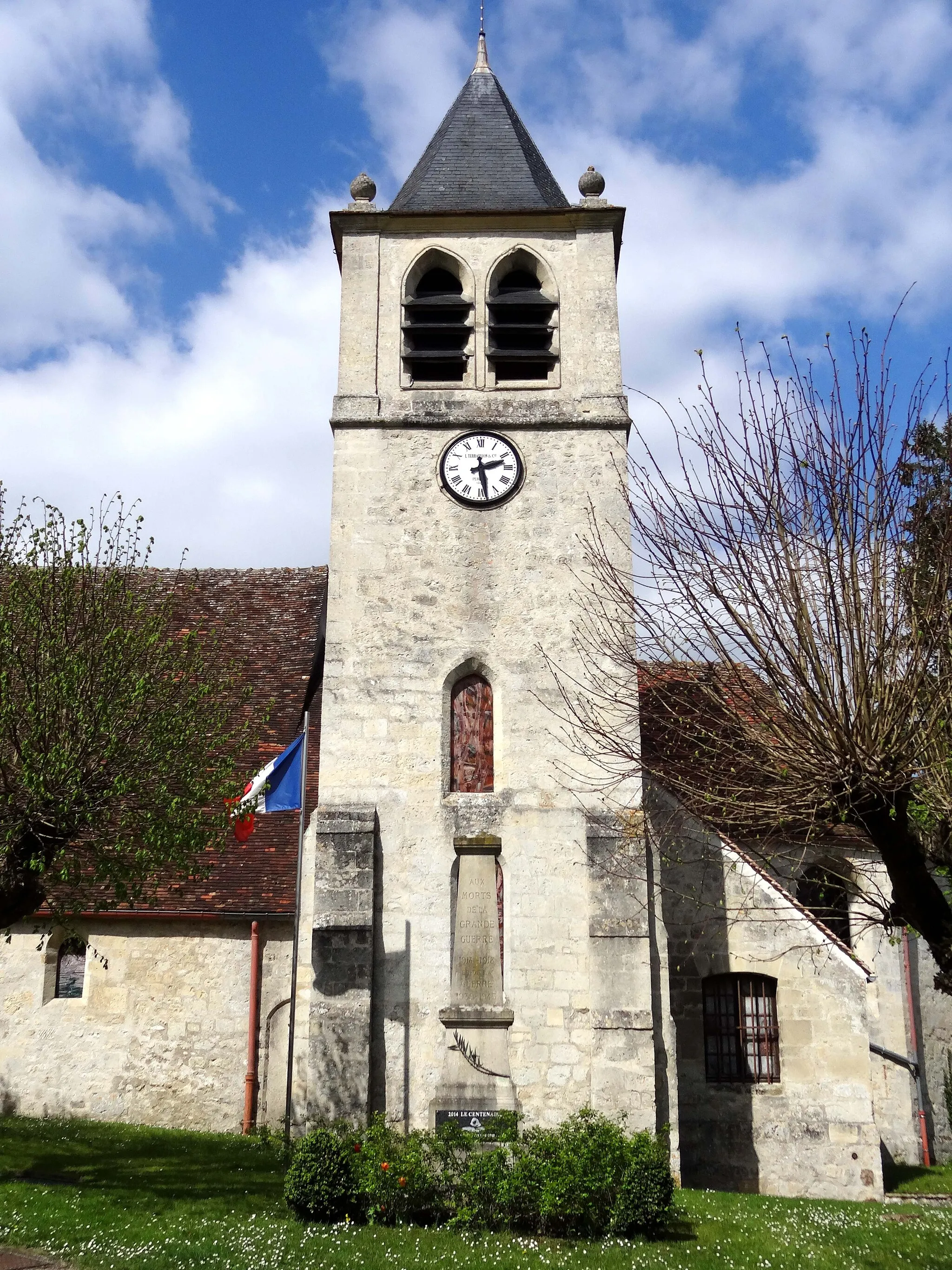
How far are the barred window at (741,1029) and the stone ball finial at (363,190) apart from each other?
9935mm

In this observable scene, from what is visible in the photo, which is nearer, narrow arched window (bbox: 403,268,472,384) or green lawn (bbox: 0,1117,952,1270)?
green lawn (bbox: 0,1117,952,1270)

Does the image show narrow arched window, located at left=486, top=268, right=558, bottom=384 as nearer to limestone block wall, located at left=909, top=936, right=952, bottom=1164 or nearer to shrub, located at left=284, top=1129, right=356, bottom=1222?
shrub, located at left=284, top=1129, right=356, bottom=1222

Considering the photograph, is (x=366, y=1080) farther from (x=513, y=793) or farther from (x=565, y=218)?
(x=565, y=218)

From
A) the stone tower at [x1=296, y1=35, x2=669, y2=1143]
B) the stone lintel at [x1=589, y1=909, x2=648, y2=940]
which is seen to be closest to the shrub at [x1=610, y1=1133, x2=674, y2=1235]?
the stone tower at [x1=296, y1=35, x2=669, y2=1143]

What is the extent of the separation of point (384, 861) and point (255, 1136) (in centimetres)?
447

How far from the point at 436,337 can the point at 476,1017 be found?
7953mm

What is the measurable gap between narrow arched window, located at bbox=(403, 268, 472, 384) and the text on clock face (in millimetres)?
1012

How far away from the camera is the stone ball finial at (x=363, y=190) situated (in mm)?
14891

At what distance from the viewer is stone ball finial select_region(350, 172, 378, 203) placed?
586 inches

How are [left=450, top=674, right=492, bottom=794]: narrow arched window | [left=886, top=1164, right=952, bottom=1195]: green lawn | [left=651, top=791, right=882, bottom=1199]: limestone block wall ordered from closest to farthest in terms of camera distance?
1. [left=450, top=674, right=492, bottom=794]: narrow arched window
2. [left=651, top=791, right=882, bottom=1199]: limestone block wall
3. [left=886, top=1164, right=952, bottom=1195]: green lawn

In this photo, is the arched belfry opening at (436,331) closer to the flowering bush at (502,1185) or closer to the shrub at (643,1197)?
the flowering bush at (502,1185)

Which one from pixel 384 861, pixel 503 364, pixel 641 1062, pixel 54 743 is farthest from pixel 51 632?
pixel 641 1062

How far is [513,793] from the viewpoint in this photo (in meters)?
12.6

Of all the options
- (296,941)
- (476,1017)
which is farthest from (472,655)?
(476,1017)
